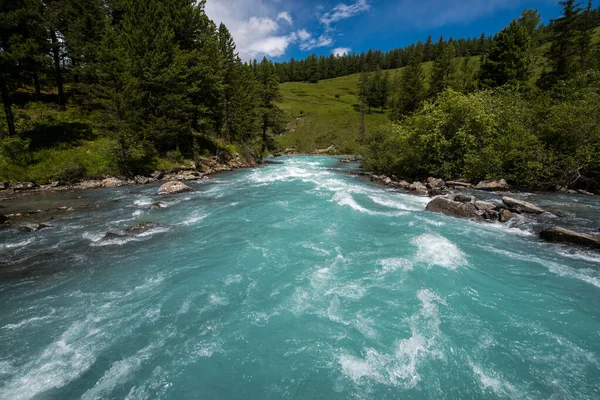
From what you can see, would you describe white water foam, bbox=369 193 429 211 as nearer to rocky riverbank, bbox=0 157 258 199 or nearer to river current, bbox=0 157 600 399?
river current, bbox=0 157 600 399

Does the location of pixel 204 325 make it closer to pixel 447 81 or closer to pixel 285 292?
pixel 285 292

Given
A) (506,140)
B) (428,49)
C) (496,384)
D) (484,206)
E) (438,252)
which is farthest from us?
(428,49)

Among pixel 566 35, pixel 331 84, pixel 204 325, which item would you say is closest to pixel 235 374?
pixel 204 325

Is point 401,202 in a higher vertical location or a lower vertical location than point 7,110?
lower

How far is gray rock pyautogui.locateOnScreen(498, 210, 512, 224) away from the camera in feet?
46.2

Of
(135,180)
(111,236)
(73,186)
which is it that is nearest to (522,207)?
(111,236)

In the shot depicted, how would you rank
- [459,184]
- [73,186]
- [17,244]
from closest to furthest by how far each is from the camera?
[17,244] → [459,184] → [73,186]

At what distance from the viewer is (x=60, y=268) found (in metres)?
9.66

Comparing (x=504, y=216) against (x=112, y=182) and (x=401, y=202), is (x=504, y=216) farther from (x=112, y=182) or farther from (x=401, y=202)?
(x=112, y=182)

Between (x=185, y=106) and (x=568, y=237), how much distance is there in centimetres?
3535

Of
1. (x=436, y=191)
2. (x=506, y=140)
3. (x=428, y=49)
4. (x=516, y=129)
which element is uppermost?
(x=428, y=49)

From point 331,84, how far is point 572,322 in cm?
15409

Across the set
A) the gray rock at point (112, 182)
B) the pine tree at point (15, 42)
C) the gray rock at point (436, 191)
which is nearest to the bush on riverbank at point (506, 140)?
the gray rock at point (436, 191)

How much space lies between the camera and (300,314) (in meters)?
7.24
